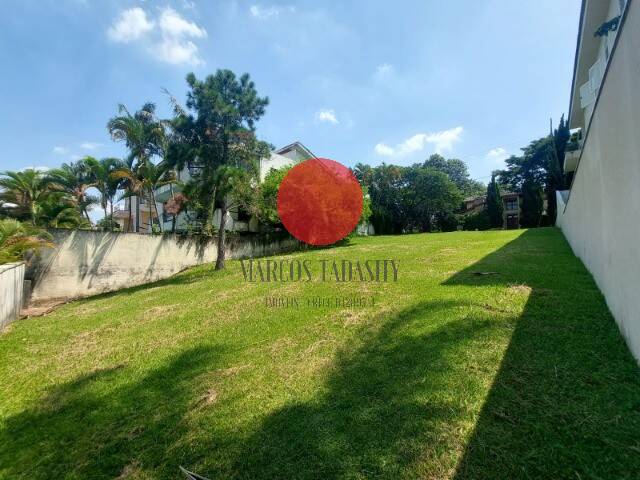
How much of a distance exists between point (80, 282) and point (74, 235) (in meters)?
1.60

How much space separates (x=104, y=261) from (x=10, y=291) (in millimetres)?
3737

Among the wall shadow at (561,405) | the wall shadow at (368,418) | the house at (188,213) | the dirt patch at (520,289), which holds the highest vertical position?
the house at (188,213)

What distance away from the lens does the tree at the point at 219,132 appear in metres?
10.5

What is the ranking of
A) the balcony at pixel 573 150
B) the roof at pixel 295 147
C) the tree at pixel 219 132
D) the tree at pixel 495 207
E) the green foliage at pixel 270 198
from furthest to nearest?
the tree at pixel 495 207 < the roof at pixel 295 147 < the green foliage at pixel 270 198 < the balcony at pixel 573 150 < the tree at pixel 219 132

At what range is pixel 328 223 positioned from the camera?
1677 cm

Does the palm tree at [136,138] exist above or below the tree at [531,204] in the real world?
above

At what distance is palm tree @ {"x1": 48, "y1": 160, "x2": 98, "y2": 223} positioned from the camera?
14172 millimetres

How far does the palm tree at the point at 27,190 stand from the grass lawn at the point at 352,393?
9.99 m

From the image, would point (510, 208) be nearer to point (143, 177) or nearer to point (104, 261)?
point (143, 177)

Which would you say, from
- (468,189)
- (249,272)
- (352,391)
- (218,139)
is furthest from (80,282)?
(468,189)

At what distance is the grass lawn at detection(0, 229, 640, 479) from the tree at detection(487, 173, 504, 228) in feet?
91.0

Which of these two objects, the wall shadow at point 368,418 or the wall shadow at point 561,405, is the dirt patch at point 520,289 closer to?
the wall shadow at point 561,405

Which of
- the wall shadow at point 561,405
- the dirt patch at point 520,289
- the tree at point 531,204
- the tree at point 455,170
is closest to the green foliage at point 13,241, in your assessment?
the wall shadow at point 561,405

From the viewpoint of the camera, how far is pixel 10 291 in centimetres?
727
